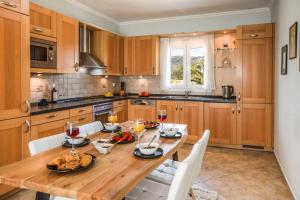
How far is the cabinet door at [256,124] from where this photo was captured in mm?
4273

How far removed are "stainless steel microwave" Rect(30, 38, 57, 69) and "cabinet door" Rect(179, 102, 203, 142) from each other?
8.04 ft

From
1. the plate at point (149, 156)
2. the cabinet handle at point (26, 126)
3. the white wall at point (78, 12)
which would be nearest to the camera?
the plate at point (149, 156)

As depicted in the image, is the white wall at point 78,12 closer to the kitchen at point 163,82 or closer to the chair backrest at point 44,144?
the kitchen at point 163,82

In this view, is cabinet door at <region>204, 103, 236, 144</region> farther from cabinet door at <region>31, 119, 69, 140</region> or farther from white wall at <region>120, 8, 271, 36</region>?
cabinet door at <region>31, 119, 69, 140</region>

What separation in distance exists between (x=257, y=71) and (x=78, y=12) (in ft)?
10.9

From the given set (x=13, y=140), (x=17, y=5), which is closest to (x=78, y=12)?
(x=17, y=5)

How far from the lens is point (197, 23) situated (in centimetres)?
518

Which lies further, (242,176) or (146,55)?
(146,55)

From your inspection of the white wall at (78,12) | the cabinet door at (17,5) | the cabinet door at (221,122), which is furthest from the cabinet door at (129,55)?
the cabinet door at (17,5)

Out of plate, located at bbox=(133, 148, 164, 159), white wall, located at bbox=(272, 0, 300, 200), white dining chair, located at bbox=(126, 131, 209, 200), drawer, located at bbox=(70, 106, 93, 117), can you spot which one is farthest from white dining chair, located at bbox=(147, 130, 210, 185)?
drawer, located at bbox=(70, 106, 93, 117)

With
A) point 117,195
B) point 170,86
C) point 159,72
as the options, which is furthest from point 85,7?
point 117,195

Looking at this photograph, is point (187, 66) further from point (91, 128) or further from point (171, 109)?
point (91, 128)

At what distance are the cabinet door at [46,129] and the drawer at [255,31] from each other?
3274mm

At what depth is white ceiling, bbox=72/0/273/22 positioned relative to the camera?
4.29m
